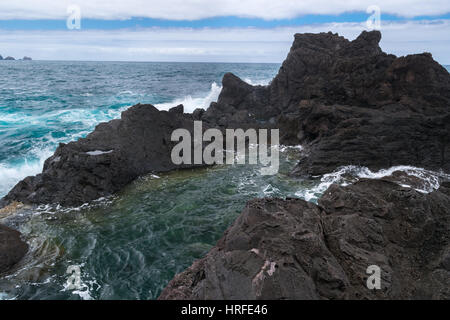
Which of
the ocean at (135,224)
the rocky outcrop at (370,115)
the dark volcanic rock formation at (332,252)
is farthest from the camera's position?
the rocky outcrop at (370,115)

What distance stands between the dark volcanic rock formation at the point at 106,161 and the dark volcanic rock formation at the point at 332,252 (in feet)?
27.2

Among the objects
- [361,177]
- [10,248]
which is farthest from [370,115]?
[10,248]

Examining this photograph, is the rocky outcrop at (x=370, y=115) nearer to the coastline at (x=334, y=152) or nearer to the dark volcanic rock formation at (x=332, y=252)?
the coastline at (x=334, y=152)

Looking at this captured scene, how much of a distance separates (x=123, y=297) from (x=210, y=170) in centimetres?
855

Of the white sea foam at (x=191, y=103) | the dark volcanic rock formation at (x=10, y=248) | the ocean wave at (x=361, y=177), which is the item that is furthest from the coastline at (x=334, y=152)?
the white sea foam at (x=191, y=103)

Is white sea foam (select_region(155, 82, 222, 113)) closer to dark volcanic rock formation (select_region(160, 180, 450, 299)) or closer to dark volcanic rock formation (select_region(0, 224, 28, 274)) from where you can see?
dark volcanic rock formation (select_region(0, 224, 28, 274))

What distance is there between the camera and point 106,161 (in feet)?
40.5

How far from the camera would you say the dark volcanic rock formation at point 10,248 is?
25.4 feet

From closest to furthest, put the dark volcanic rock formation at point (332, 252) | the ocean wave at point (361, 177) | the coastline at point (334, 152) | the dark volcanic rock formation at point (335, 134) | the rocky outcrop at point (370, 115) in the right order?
the dark volcanic rock formation at point (332, 252), the coastline at point (334, 152), the ocean wave at point (361, 177), the dark volcanic rock formation at point (335, 134), the rocky outcrop at point (370, 115)

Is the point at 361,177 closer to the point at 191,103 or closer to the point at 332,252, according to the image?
the point at 332,252

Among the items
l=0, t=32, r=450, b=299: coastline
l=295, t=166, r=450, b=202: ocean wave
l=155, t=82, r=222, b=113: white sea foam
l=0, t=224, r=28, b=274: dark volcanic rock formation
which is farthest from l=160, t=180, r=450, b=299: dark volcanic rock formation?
l=155, t=82, r=222, b=113: white sea foam

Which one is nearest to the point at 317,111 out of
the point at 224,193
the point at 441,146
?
the point at 441,146

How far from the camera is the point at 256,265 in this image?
405cm

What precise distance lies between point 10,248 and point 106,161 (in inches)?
194
